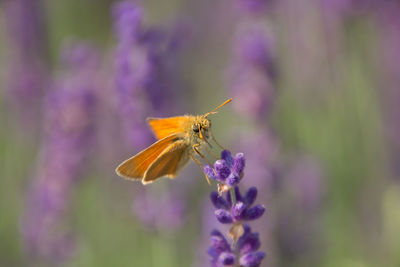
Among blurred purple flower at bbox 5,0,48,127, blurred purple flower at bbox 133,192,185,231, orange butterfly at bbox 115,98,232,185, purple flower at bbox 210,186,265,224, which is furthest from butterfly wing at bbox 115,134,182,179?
blurred purple flower at bbox 5,0,48,127

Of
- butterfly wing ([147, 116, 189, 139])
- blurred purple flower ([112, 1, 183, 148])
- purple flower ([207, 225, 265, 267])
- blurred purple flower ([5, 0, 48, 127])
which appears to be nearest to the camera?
purple flower ([207, 225, 265, 267])

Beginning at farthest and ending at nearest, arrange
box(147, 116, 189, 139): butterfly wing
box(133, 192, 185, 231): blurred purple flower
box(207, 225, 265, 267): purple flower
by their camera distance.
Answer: box(133, 192, 185, 231): blurred purple flower → box(147, 116, 189, 139): butterfly wing → box(207, 225, 265, 267): purple flower

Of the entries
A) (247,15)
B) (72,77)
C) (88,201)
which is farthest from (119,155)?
(247,15)

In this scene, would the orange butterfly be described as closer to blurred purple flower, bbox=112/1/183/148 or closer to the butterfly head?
the butterfly head

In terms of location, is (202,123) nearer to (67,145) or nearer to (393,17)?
(67,145)

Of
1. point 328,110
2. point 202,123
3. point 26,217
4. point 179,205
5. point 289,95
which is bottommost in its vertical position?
point 202,123

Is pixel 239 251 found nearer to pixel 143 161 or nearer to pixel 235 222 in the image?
pixel 235 222
